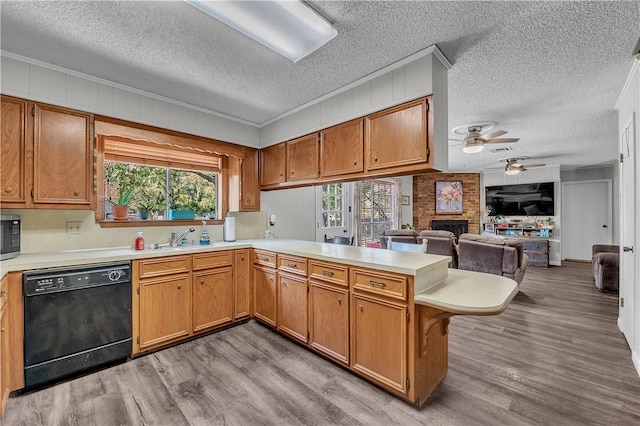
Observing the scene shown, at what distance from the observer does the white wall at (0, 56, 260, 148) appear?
2.25m

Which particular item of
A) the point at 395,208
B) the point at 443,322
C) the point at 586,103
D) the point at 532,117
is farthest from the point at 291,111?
the point at 395,208

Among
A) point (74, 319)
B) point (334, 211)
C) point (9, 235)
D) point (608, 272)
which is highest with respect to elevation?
point (334, 211)

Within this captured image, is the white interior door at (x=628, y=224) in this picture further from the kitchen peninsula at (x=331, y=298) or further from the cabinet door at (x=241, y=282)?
the cabinet door at (x=241, y=282)

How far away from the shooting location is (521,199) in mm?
7422

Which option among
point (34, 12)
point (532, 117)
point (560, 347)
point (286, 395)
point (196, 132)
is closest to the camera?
point (34, 12)

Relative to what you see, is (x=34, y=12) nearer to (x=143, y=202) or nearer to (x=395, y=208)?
(x=143, y=202)

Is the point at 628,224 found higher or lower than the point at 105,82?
lower

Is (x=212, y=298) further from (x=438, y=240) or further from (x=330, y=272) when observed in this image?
(x=438, y=240)

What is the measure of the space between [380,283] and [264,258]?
155 cm

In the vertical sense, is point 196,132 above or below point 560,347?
above

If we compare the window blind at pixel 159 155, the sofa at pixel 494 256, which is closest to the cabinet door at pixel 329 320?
the window blind at pixel 159 155

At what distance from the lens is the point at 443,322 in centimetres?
215

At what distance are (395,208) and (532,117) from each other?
4644 millimetres

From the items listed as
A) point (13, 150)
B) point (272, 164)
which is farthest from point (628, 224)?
point (13, 150)
